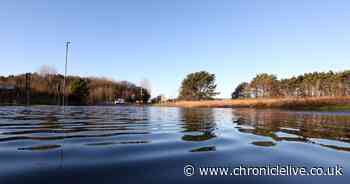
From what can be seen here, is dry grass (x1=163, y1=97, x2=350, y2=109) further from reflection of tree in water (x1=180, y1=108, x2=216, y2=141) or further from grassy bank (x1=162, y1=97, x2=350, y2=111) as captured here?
reflection of tree in water (x1=180, y1=108, x2=216, y2=141)

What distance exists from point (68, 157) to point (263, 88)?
7595 cm

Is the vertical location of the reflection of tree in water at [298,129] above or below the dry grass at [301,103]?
below

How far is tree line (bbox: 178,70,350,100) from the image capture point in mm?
63312

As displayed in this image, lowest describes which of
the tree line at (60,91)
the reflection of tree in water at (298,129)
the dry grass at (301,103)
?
the reflection of tree in water at (298,129)

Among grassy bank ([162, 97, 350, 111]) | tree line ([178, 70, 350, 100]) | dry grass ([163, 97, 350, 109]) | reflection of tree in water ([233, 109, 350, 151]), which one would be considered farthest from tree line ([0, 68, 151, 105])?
reflection of tree in water ([233, 109, 350, 151])

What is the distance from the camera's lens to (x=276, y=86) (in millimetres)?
71562

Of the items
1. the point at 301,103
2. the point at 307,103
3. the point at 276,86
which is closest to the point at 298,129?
the point at 307,103

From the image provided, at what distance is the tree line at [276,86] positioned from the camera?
63.3m

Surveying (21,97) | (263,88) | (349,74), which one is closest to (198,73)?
(263,88)

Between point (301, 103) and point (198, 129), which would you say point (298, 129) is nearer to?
point (198, 129)

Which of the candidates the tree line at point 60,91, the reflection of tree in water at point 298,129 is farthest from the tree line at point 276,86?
the reflection of tree in water at point 298,129

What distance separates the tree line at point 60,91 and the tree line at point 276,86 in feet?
92.4

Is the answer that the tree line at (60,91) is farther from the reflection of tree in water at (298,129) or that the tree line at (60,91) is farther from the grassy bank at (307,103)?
the reflection of tree in water at (298,129)

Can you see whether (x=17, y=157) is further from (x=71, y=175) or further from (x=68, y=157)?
(x=71, y=175)
